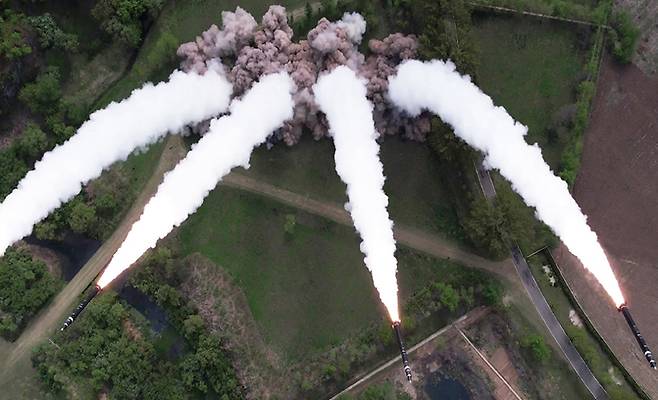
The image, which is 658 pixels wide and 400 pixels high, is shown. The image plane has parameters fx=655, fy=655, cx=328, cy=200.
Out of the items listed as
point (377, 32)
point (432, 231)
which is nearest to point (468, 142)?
point (432, 231)

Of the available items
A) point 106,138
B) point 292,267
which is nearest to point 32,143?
point 106,138

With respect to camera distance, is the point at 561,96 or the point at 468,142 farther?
the point at 561,96

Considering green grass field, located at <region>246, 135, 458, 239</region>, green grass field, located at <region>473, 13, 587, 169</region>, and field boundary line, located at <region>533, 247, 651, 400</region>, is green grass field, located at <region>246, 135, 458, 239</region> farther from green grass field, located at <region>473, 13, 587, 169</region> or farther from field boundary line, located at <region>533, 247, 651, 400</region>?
field boundary line, located at <region>533, 247, 651, 400</region>

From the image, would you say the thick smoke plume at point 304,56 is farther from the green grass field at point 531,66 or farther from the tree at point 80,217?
the tree at point 80,217

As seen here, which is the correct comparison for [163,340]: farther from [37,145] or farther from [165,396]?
[37,145]

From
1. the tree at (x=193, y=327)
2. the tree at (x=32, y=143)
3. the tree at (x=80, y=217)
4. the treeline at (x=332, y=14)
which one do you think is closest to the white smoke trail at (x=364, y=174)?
the treeline at (x=332, y=14)
